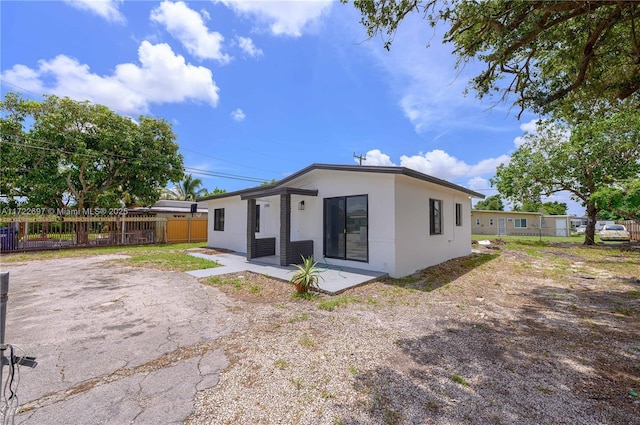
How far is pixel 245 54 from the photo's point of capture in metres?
10.6

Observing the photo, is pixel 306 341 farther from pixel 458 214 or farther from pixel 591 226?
pixel 591 226

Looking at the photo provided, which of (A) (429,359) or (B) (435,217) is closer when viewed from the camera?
(A) (429,359)

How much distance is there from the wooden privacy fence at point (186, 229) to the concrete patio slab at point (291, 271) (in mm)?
9779

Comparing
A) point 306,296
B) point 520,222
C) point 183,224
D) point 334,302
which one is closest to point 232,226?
point 183,224

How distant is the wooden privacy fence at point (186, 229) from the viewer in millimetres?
18031

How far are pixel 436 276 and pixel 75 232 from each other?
1822 cm

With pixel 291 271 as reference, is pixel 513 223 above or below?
above

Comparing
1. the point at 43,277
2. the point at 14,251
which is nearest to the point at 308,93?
the point at 43,277

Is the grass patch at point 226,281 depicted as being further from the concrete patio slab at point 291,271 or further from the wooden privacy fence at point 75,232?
the wooden privacy fence at point 75,232

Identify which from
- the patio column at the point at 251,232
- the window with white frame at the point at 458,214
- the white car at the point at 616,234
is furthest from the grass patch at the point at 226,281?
the white car at the point at 616,234

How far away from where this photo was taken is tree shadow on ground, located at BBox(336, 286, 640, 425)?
2.33 metres

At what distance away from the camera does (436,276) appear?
8.05 m

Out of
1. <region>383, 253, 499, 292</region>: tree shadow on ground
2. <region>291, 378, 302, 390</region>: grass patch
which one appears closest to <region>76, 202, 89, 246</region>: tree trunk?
<region>383, 253, 499, 292</region>: tree shadow on ground

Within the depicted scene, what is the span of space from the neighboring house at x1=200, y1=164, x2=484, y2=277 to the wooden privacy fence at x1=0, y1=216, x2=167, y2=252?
10010mm
